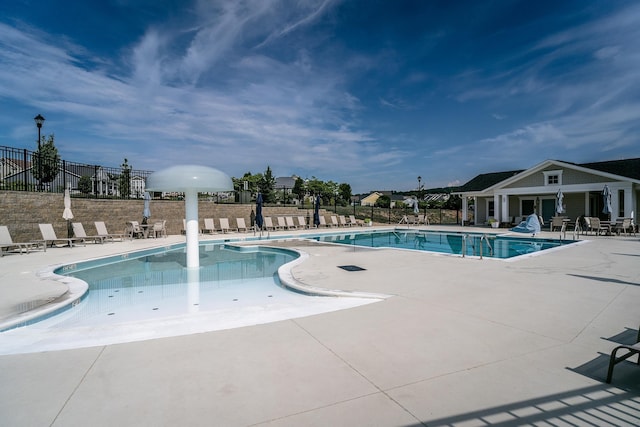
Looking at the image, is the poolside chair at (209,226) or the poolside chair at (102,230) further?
the poolside chair at (209,226)

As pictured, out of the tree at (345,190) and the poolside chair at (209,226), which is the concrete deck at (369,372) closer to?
the poolside chair at (209,226)

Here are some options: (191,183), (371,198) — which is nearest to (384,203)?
(371,198)

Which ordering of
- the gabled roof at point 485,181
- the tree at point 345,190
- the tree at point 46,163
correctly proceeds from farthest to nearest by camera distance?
1. the tree at point 345,190
2. the gabled roof at point 485,181
3. the tree at point 46,163

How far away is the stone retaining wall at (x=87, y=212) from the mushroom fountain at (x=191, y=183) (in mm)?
7375

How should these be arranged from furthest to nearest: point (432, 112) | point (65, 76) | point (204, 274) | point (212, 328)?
point (432, 112)
point (65, 76)
point (204, 274)
point (212, 328)

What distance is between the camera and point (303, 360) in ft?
9.74

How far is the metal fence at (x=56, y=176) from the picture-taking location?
1282 cm

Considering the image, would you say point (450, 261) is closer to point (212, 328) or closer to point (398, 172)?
point (212, 328)

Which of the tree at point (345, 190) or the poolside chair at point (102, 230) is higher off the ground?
the tree at point (345, 190)

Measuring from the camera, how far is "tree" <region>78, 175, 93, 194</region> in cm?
1890

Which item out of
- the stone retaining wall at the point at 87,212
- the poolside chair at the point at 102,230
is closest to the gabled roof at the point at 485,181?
the stone retaining wall at the point at 87,212

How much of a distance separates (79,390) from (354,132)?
2688 cm

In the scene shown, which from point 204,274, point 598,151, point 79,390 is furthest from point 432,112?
point 79,390

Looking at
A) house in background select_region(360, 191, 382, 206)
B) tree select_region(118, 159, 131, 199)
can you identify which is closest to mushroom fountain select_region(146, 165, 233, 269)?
tree select_region(118, 159, 131, 199)
